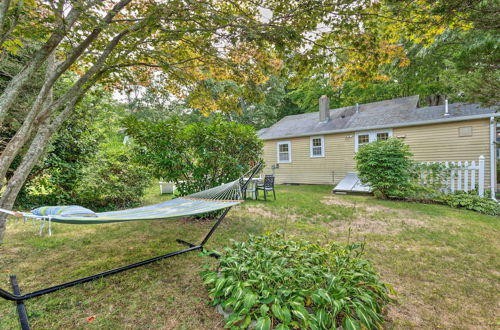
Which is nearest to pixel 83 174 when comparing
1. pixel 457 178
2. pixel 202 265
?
pixel 202 265

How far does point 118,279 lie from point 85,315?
1.85ft

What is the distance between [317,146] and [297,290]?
31.1 feet

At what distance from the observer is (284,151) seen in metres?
11.6

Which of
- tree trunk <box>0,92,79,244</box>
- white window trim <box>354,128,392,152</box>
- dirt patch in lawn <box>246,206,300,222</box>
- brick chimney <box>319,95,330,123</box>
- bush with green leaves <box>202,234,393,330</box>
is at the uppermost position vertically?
brick chimney <box>319,95,330,123</box>

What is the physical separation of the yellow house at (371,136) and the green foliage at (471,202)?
5.62 ft

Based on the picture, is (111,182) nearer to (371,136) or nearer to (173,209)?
(173,209)

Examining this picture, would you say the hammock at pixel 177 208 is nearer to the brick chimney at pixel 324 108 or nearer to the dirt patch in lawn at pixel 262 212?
the dirt patch in lawn at pixel 262 212

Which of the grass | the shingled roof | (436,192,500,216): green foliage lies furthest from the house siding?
the grass

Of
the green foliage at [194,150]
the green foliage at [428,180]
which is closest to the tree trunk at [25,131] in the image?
the green foliage at [194,150]

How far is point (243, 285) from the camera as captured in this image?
5.53ft

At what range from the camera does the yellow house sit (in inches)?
285

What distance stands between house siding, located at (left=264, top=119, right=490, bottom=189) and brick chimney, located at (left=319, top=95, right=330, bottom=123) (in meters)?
1.41

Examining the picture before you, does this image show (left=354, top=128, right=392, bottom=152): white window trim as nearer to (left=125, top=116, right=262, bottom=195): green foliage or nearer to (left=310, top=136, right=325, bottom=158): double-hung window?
(left=310, top=136, right=325, bottom=158): double-hung window

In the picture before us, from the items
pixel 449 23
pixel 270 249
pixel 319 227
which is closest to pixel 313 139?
pixel 319 227
